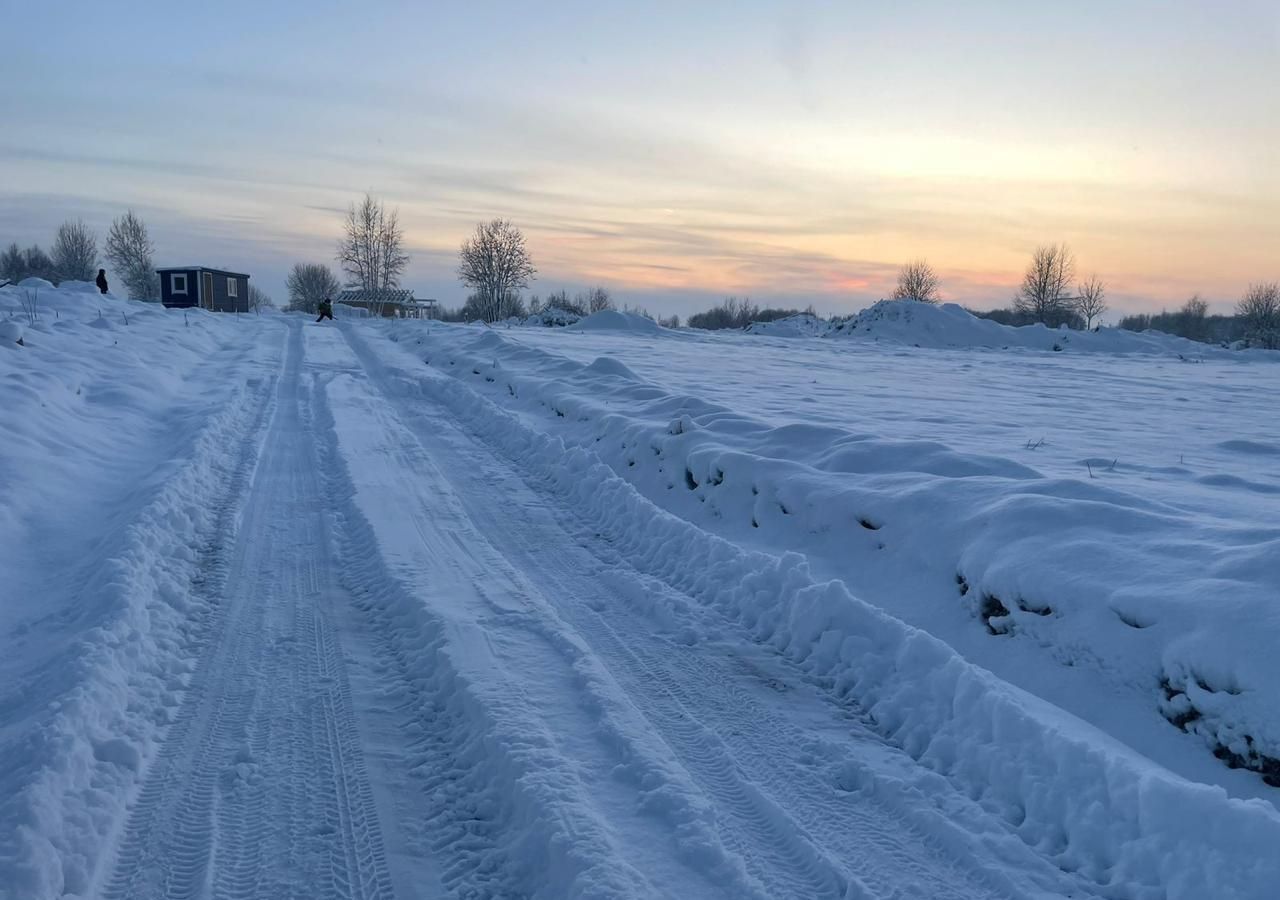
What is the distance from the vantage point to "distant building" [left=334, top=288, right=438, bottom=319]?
231ft

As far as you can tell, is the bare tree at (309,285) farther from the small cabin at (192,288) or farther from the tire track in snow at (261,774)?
the tire track in snow at (261,774)

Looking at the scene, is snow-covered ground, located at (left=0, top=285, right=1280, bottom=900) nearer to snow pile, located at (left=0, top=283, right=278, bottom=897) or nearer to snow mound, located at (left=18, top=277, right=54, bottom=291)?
snow pile, located at (left=0, top=283, right=278, bottom=897)

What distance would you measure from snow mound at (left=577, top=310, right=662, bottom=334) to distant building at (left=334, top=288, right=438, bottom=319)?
26.1m

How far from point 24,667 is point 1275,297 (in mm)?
72223

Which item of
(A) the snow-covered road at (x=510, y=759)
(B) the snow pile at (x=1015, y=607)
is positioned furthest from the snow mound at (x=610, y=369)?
(A) the snow-covered road at (x=510, y=759)

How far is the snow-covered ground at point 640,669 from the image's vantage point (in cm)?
314

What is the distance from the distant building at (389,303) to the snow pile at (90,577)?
177 feet

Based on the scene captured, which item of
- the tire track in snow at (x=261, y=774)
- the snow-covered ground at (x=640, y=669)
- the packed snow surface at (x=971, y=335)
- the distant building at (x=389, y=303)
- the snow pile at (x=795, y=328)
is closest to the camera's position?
the tire track in snow at (x=261, y=774)

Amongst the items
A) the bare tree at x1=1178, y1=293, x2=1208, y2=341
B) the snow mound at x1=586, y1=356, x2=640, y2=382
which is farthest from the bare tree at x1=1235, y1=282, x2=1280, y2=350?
the snow mound at x1=586, y1=356, x2=640, y2=382

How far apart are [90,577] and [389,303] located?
67879 mm

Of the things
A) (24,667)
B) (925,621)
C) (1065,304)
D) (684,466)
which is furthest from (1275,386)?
(1065,304)

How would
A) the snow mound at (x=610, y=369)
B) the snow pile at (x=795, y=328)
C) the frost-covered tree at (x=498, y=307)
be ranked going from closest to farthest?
1. the snow mound at (x=610, y=369)
2. the snow pile at (x=795, y=328)
3. the frost-covered tree at (x=498, y=307)

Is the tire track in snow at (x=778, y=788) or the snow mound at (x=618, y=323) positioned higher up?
the snow mound at (x=618, y=323)

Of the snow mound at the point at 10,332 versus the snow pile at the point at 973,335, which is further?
the snow pile at the point at 973,335
